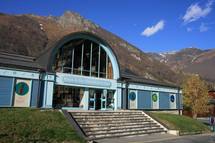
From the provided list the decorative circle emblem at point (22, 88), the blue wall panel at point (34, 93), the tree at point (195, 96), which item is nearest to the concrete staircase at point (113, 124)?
the blue wall panel at point (34, 93)

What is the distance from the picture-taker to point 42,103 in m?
20.8

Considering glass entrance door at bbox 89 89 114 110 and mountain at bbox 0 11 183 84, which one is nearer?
glass entrance door at bbox 89 89 114 110

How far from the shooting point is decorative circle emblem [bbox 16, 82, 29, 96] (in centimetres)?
1947

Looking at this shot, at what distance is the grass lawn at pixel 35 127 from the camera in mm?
12862

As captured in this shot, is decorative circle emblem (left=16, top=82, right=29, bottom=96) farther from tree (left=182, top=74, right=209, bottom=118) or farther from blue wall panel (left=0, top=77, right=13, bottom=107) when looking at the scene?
tree (left=182, top=74, right=209, bottom=118)

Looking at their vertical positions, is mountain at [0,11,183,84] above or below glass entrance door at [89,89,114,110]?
above

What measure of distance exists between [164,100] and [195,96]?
678 centimetres

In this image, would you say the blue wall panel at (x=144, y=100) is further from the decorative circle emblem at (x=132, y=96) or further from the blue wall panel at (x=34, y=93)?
the blue wall panel at (x=34, y=93)

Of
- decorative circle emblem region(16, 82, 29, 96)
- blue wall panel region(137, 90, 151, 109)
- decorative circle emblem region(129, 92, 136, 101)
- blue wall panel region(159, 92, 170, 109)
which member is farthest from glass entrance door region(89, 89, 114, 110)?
blue wall panel region(159, 92, 170, 109)

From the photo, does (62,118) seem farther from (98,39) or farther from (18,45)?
(18,45)

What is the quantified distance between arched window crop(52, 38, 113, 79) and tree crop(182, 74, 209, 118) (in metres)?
15.7

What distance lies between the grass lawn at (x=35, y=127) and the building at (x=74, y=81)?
11.5 feet

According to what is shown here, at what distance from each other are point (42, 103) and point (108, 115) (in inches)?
237

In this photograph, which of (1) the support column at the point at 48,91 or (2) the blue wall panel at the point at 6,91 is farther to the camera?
(1) the support column at the point at 48,91
